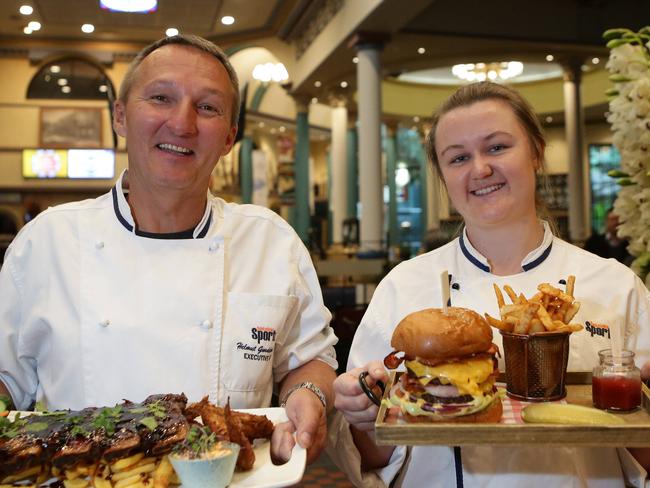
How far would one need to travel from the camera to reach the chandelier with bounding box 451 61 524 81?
46.0 ft

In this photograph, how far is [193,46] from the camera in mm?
1812

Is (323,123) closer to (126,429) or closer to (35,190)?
(35,190)

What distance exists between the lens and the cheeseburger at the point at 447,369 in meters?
1.31

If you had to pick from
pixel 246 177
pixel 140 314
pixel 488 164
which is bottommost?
pixel 140 314

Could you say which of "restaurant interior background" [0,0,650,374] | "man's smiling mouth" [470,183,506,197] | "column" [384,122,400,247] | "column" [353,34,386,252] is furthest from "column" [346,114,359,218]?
"man's smiling mouth" [470,183,506,197]

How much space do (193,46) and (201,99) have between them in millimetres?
149

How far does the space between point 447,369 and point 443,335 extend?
7 cm

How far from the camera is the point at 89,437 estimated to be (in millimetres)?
1280

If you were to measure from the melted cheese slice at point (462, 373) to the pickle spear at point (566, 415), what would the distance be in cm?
11

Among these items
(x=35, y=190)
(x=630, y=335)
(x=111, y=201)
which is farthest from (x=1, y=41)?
(x=630, y=335)

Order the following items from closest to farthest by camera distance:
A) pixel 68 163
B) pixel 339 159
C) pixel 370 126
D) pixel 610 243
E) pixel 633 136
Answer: pixel 633 136, pixel 610 243, pixel 370 126, pixel 339 159, pixel 68 163

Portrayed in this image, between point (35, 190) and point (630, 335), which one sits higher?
point (35, 190)

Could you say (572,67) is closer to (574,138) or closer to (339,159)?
(574,138)

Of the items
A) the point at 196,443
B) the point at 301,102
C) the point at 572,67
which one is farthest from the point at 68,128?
the point at 196,443
